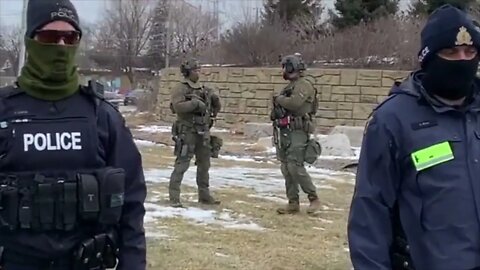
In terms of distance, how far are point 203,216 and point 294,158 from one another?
1148mm

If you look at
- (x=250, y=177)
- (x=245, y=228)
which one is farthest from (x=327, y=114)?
(x=245, y=228)

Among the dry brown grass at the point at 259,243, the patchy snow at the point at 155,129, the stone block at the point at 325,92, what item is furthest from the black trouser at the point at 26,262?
the patchy snow at the point at 155,129

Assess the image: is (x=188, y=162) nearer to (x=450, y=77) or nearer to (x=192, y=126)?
(x=192, y=126)

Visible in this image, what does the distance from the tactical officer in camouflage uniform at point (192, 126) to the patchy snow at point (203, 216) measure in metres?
0.26

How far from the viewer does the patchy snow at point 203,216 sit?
8.23 meters

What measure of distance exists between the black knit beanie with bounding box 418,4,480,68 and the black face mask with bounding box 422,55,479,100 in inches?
1.7

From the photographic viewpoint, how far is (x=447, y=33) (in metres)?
2.92

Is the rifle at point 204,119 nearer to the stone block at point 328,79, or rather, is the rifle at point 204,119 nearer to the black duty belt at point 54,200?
the black duty belt at point 54,200

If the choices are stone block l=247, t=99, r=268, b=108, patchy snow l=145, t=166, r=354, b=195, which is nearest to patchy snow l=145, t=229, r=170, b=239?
patchy snow l=145, t=166, r=354, b=195

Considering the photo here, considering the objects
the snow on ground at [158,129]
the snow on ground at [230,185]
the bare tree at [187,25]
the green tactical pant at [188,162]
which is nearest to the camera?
the snow on ground at [230,185]

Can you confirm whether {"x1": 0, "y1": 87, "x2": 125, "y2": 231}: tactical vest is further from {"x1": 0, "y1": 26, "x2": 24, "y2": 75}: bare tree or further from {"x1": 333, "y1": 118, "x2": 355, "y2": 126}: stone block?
{"x1": 0, "y1": 26, "x2": 24, "y2": 75}: bare tree

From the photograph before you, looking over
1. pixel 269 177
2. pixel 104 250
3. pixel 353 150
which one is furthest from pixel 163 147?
pixel 104 250

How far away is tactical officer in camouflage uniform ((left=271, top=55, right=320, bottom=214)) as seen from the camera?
845 cm

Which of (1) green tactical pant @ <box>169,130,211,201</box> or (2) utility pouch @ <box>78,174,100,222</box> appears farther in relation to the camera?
(1) green tactical pant @ <box>169,130,211,201</box>
